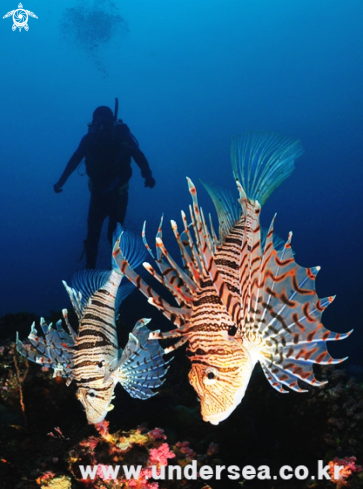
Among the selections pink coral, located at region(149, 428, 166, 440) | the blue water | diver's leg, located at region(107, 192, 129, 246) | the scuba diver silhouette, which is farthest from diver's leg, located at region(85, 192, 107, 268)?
the blue water

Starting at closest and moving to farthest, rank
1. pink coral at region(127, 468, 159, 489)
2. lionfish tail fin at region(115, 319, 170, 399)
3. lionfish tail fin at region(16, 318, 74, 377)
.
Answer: pink coral at region(127, 468, 159, 489) → lionfish tail fin at region(115, 319, 170, 399) → lionfish tail fin at region(16, 318, 74, 377)

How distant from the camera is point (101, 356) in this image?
298 cm

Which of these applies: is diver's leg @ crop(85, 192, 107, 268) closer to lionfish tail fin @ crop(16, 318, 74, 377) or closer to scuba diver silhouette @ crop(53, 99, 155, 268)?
scuba diver silhouette @ crop(53, 99, 155, 268)

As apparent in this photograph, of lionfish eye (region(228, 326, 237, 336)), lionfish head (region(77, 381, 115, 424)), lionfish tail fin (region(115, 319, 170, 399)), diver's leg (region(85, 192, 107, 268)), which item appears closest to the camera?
lionfish eye (region(228, 326, 237, 336))

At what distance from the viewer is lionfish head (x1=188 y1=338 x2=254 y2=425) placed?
1.82 m

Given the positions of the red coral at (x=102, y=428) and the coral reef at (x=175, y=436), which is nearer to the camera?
the coral reef at (x=175, y=436)

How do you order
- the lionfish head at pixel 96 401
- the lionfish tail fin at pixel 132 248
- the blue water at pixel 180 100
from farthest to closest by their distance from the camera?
1. the blue water at pixel 180 100
2. the lionfish tail fin at pixel 132 248
3. the lionfish head at pixel 96 401

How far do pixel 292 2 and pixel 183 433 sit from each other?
89150 mm

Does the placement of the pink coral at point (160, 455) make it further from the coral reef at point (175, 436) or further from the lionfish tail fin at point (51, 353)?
the lionfish tail fin at point (51, 353)

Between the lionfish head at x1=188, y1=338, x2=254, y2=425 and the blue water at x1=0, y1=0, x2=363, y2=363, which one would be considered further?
the blue water at x1=0, y1=0, x2=363, y2=363

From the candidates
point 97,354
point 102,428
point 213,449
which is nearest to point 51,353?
point 97,354

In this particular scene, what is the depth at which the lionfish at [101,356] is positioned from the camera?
2.76 m

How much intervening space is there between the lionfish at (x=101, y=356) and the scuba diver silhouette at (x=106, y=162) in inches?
242

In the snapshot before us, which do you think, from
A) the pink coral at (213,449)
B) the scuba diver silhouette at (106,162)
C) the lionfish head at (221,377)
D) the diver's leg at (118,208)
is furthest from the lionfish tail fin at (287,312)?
the diver's leg at (118,208)
